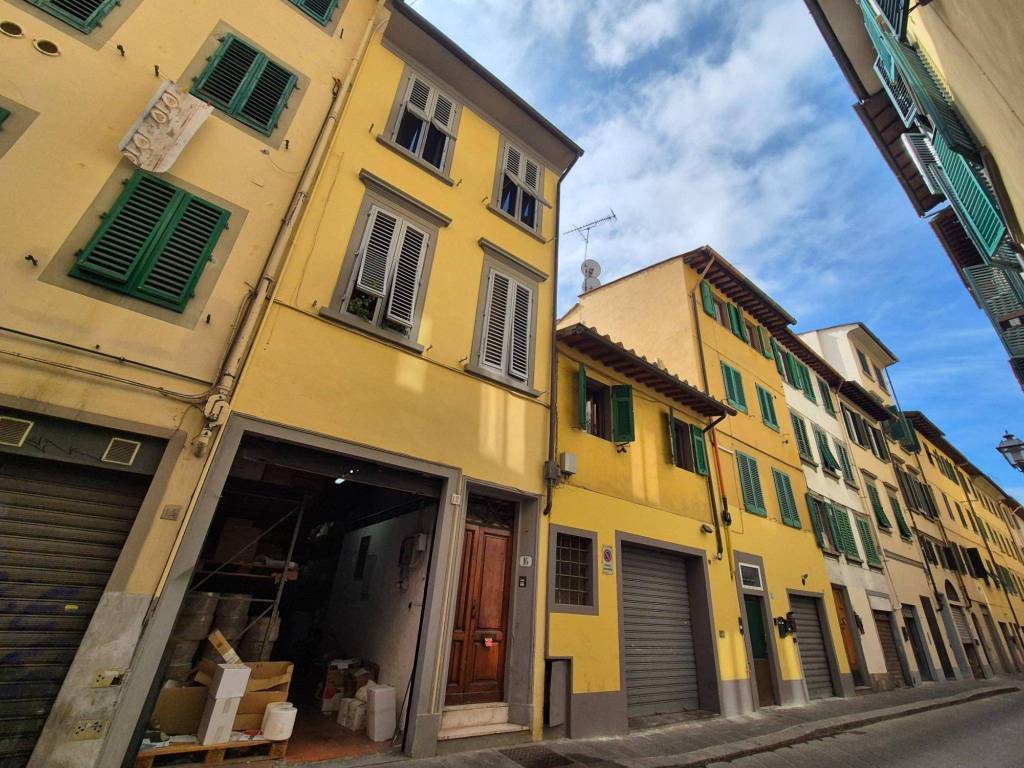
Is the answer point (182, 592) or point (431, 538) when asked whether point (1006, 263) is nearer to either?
point (431, 538)

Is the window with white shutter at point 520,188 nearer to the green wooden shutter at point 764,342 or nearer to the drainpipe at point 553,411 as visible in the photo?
the drainpipe at point 553,411

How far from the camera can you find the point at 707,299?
47.9ft

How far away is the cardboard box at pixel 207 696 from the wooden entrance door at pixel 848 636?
15.4 m

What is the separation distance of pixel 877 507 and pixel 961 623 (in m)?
8.27

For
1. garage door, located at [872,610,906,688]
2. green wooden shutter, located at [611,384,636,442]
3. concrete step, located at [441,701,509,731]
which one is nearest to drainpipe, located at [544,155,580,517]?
green wooden shutter, located at [611,384,636,442]

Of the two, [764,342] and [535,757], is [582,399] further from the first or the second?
[764,342]

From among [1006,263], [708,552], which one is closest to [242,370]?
[708,552]

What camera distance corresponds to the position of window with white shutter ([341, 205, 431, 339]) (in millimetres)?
6648

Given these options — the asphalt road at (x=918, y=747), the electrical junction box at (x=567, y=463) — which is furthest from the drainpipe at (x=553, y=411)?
the asphalt road at (x=918, y=747)

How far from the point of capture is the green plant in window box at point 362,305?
646cm

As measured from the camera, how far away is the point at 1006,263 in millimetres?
7305

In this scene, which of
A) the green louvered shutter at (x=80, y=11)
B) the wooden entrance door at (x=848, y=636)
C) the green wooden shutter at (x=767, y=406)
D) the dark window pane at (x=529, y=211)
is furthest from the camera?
the green wooden shutter at (x=767, y=406)

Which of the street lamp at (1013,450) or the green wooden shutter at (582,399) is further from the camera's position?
the street lamp at (1013,450)

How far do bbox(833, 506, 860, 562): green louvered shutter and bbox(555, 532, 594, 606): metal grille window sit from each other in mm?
11612
